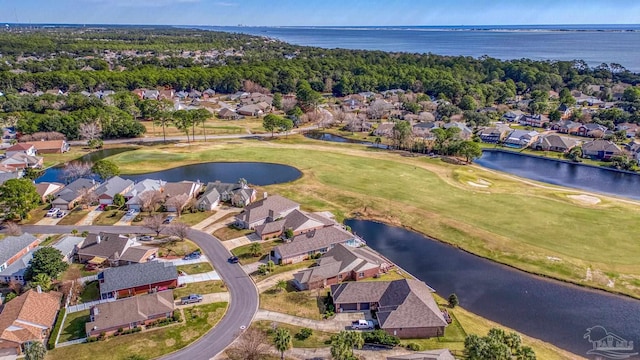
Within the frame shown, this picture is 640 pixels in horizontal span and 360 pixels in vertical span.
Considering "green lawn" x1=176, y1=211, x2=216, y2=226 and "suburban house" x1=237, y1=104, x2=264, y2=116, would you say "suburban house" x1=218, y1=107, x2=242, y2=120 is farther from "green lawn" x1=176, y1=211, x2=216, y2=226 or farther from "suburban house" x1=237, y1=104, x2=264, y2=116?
"green lawn" x1=176, y1=211, x2=216, y2=226

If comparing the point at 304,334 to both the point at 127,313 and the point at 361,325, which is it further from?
the point at 127,313

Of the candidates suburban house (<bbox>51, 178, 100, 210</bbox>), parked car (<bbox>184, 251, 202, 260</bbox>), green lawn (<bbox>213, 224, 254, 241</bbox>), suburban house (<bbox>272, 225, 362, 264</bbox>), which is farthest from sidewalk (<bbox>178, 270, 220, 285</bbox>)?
suburban house (<bbox>51, 178, 100, 210</bbox>)

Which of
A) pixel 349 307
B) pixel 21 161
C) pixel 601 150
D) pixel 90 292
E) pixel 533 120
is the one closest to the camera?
pixel 349 307

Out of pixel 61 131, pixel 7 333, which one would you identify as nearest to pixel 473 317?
pixel 7 333

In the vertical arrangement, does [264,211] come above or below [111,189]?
below

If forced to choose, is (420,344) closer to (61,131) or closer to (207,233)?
(207,233)

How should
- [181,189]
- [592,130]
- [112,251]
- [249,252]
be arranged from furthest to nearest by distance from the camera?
[592,130], [181,189], [249,252], [112,251]

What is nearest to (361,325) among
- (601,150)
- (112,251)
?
(112,251)
